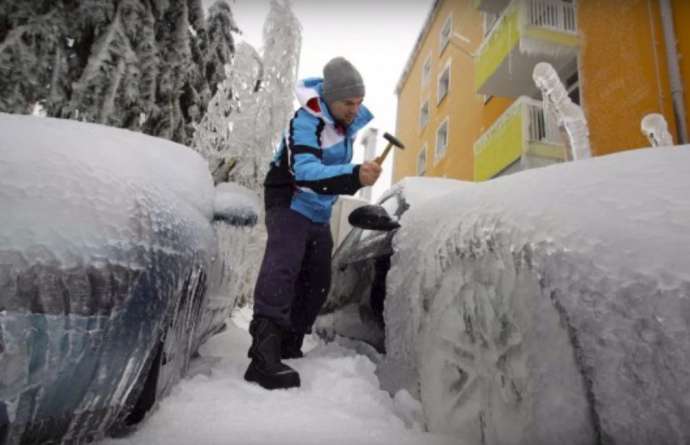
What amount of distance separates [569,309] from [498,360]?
26cm

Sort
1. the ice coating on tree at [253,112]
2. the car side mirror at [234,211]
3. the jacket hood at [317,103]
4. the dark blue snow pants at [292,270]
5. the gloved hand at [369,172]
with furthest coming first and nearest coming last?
1. the ice coating on tree at [253,112]
2. the jacket hood at [317,103]
3. the dark blue snow pants at [292,270]
4. the gloved hand at [369,172]
5. the car side mirror at [234,211]

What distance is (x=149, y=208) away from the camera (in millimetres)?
961

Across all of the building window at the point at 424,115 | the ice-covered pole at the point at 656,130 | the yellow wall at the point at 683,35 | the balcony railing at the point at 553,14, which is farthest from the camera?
the building window at the point at 424,115

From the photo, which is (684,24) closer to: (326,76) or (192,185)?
(326,76)

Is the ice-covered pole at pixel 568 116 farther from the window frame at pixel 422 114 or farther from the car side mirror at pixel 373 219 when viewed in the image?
the window frame at pixel 422 114

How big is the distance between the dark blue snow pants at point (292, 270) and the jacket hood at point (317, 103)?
454 mm

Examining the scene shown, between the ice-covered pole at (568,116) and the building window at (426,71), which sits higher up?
the building window at (426,71)

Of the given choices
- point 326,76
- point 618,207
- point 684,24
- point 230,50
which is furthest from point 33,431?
point 230,50

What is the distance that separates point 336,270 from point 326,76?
3.53 ft

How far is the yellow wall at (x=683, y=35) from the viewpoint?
5.40m

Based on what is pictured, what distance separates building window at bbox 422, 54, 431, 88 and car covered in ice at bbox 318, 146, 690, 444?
14.3 metres

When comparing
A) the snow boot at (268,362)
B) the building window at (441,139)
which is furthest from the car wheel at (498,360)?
the building window at (441,139)

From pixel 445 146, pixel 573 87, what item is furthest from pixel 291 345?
pixel 445 146

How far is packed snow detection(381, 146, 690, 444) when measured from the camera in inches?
26.1
